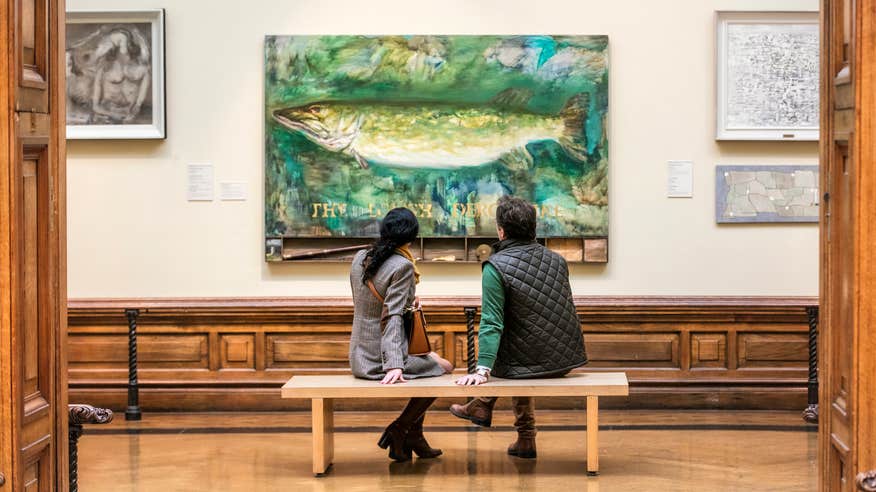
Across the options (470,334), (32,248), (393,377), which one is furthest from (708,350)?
(32,248)

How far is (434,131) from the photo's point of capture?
30.2ft

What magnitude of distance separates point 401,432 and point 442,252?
2108 millimetres

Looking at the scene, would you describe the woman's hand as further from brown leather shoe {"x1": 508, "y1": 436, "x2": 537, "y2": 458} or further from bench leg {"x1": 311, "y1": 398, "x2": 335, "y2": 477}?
brown leather shoe {"x1": 508, "y1": 436, "x2": 537, "y2": 458}

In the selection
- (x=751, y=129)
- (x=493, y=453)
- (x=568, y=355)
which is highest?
(x=751, y=129)

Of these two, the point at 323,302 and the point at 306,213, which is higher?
the point at 306,213

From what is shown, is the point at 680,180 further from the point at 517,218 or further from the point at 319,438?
the point at 319,438

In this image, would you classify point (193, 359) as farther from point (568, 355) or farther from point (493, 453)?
point (568, 355)

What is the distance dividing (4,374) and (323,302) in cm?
554

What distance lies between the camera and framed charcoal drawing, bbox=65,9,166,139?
9.16 metres

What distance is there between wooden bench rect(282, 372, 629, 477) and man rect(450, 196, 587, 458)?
8 cm

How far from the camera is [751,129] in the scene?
9.16 m

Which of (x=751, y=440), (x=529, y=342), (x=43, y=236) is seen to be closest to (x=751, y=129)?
(x=751, y=440)

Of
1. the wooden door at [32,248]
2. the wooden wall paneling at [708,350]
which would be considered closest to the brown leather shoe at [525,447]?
the wooden wall paneling at [708,350]

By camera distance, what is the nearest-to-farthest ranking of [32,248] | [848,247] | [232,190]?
[848,247] → [32,248] → [232,190]
